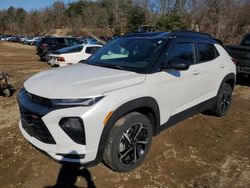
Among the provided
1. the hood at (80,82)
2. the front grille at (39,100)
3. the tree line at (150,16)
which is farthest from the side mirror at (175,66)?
the tree line at (150,16)

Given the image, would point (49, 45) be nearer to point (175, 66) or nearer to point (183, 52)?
point (183, 52)

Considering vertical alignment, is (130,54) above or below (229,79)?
above

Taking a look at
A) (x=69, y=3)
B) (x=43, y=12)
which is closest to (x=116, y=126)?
(x=69, y=3)

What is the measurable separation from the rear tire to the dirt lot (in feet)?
1.12

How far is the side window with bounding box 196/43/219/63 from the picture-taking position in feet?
16.0

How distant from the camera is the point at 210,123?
5.62m

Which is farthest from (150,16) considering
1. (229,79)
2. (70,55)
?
(229,79)

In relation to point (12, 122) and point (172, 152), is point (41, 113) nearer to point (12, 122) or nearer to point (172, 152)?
point (172, 152)

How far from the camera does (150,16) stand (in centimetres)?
4553

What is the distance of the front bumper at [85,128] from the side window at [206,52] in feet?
7.39

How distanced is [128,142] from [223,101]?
2946 mm

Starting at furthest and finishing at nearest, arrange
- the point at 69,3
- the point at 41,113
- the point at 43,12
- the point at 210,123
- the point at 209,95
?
the point at 43,12
the point at 69,3
the point at 210,123
the point at 209,95
the point at 41,113

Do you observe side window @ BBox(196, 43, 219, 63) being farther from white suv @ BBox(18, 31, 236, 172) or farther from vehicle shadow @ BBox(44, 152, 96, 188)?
vehicle shadow @ BBox(44, 152, 96, 188)

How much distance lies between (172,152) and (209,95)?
1.43 m
